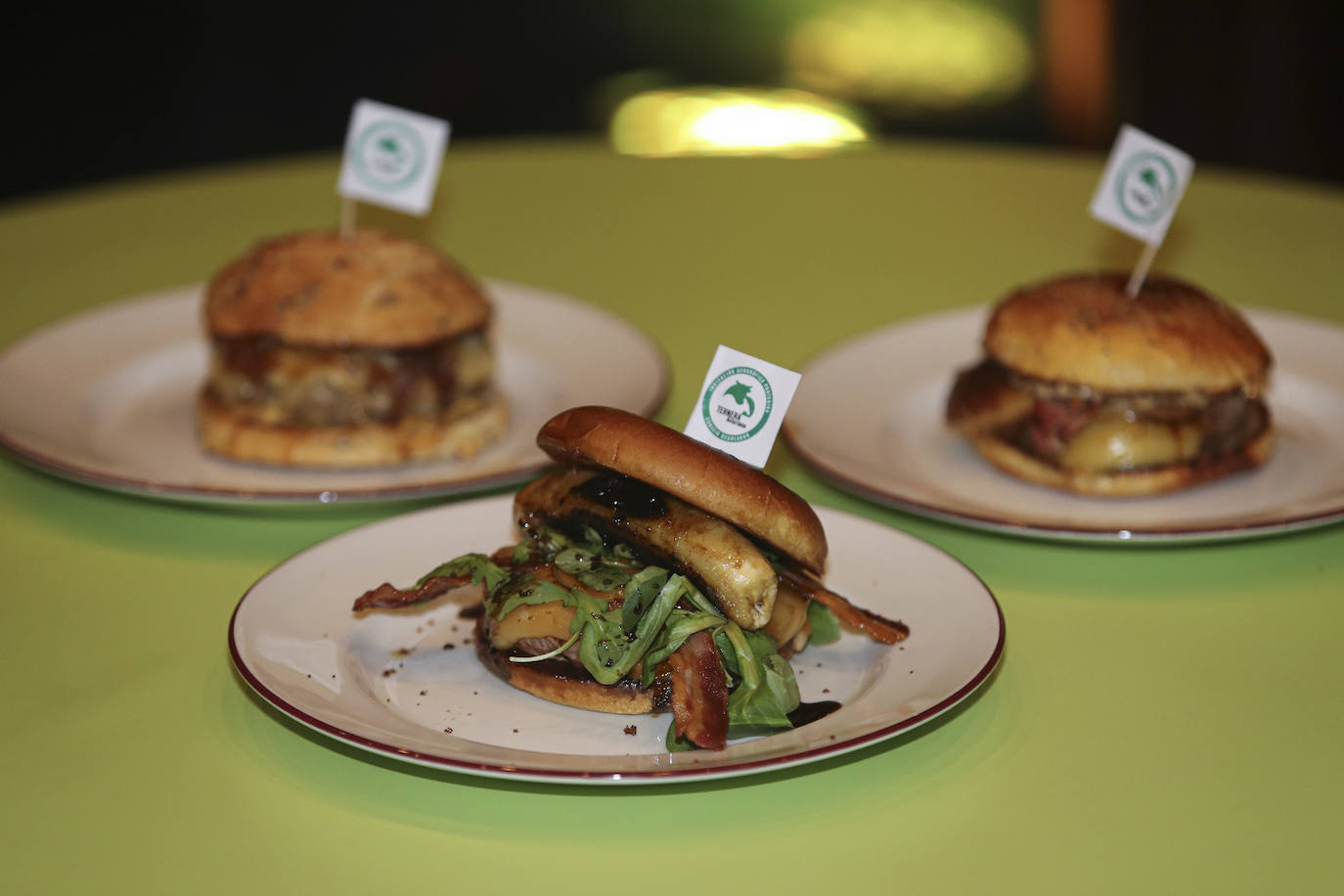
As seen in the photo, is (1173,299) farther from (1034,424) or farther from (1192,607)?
(1192,607)

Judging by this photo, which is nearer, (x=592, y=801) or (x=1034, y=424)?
(x=592, y=801)

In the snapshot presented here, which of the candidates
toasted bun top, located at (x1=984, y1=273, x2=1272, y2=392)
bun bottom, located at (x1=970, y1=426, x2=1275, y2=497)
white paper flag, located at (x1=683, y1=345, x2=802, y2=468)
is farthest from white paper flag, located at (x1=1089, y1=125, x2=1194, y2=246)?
white paper flag, located at (x1=683, y1=345, x2=802, y2=468)

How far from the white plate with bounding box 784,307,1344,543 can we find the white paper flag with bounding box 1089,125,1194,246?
61 cm

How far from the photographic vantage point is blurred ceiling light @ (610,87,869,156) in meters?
9.60

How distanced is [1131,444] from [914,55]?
9.40 m

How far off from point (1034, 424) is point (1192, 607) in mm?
793

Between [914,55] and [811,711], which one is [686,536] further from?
[914,55]

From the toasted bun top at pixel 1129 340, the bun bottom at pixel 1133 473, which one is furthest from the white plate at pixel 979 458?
the toasted bun top at pixel 1129 340

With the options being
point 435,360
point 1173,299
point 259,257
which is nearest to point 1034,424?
point 1173,299

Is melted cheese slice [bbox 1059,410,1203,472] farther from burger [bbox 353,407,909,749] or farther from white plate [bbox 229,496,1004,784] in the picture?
burger [bbox 353,407,909,749]

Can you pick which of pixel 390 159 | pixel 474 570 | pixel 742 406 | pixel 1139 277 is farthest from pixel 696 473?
pixel 390 159

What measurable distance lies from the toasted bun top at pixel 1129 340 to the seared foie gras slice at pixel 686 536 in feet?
4.47

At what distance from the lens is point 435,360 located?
392cm

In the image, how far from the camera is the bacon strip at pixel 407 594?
254cm
